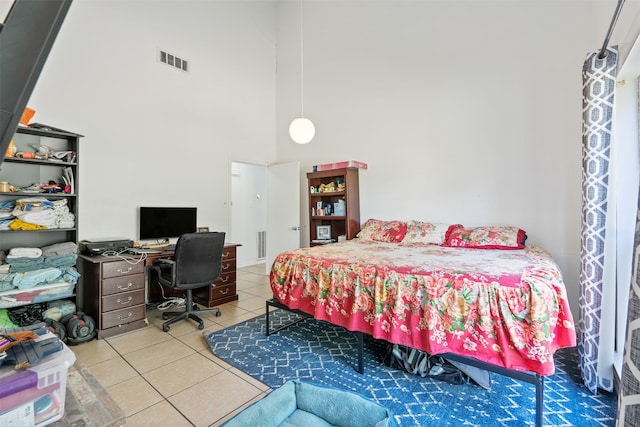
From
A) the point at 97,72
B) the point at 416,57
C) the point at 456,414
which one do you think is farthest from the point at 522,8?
the point at 97,72

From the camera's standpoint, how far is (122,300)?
299 centimetres

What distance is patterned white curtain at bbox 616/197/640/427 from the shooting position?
2.84 ft

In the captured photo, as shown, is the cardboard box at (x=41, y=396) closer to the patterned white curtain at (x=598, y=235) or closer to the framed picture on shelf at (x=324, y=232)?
the patterned white curtain at (x=598, y=235)

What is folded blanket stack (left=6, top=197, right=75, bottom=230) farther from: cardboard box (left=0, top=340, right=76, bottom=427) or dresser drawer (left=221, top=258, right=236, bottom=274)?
cardboard box (left=0, top=340, right=76, bottom=427)

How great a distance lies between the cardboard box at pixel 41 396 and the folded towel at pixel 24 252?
254 cm

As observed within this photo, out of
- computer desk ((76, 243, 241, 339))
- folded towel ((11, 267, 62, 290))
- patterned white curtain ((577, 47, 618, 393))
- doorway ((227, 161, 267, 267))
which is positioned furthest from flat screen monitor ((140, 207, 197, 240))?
patterned white curtain ((577, 47, 618, 393))

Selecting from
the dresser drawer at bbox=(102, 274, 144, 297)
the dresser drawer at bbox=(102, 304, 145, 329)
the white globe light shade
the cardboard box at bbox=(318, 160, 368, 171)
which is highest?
the white globe light shade

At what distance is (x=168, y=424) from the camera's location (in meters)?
1.73

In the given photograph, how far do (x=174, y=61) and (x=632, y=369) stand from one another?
5.08 meters

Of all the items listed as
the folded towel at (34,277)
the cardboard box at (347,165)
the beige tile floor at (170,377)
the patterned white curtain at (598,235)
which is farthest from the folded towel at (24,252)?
the patterned white curtain at (598,235)

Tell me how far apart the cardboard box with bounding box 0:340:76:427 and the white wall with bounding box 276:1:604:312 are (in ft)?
12.3

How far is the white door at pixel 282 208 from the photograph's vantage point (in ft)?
16.7

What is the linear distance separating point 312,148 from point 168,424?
4.23 meters

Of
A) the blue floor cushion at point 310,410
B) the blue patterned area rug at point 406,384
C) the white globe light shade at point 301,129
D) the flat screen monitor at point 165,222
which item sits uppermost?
the white globe light shade at point 301,129
